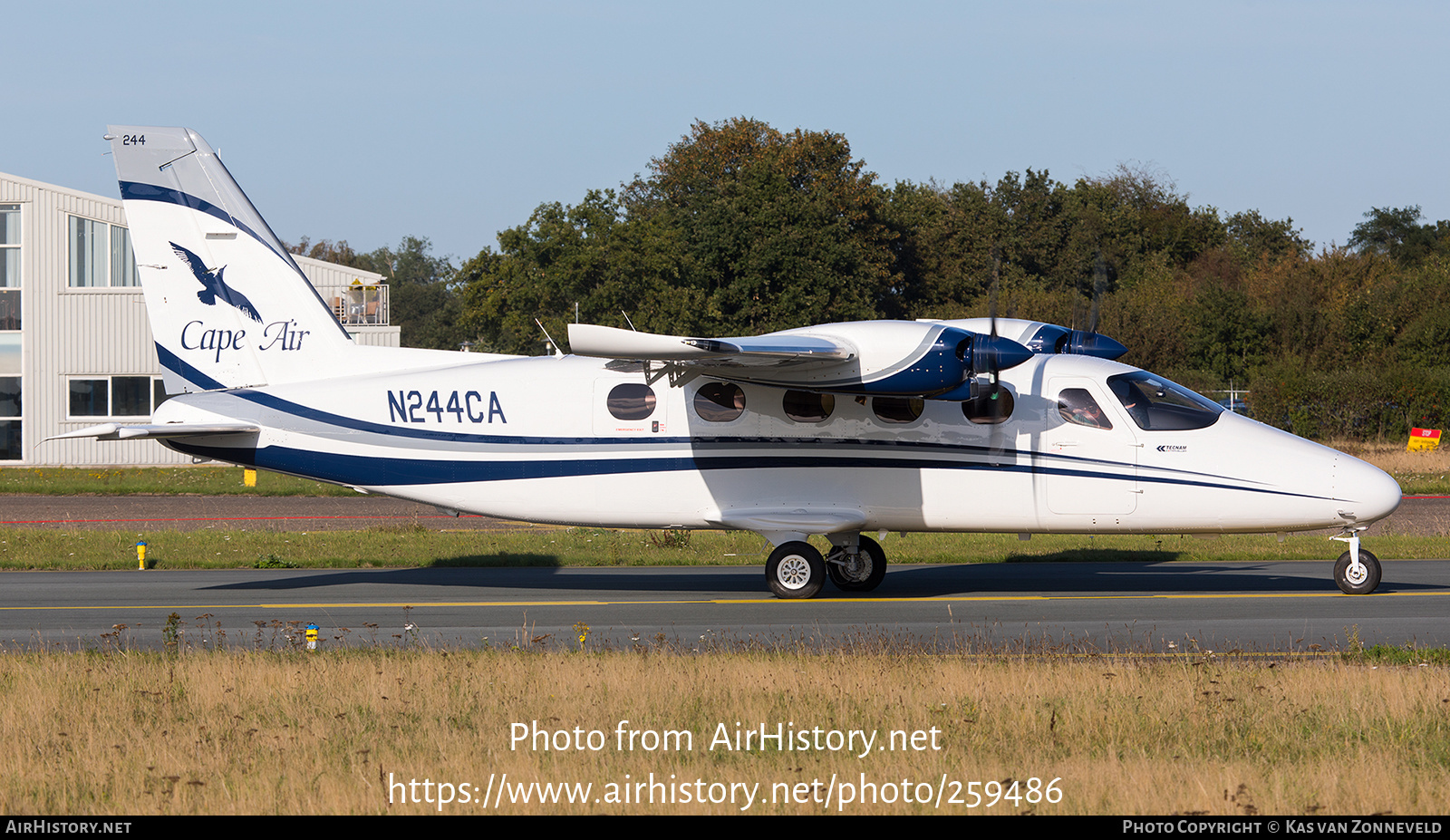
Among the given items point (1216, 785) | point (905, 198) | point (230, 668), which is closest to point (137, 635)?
point (230, 668)

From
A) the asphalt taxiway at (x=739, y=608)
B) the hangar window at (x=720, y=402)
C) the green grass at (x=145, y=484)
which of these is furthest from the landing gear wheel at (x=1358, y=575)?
the green grass at (x=145, y=484)

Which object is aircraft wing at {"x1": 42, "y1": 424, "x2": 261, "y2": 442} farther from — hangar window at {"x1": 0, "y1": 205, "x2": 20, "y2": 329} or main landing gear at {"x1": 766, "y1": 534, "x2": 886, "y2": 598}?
hangar window at {"x1": 0, "y1": 205, "x2": 20, "y2": 329}

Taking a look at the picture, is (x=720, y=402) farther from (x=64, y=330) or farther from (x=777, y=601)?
(x=64, y=330)

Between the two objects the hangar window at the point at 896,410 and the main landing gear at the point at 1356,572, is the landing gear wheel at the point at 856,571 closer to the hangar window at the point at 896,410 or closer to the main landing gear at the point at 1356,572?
the hangar window at the point at 896,410

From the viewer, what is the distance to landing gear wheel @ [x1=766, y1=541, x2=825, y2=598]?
15914 mm

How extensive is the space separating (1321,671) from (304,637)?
9.57 metres

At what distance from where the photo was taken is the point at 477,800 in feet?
22.8

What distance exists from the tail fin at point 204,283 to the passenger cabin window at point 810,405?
6.46 m

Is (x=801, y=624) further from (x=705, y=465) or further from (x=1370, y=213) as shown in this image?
(x=1370, y=213)

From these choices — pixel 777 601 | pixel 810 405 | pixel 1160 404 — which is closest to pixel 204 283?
pixel 810 405

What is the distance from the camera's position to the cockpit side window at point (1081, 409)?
1557cm

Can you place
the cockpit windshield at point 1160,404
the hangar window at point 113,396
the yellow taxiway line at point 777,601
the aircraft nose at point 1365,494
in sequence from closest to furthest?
the aircraft nose at point 1365,494 → the cockpit windshield at point 1160,404 → the yellow taxiway line at point 777,601 → the hangar window at point 113,396

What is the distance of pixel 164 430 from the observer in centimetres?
1622

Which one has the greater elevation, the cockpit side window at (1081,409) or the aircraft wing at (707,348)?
the aircraft wing at (707,348)
